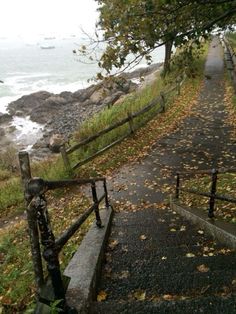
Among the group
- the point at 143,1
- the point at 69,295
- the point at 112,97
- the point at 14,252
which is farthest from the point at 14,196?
the point at 112,97

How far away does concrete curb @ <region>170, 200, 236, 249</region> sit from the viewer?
488 centimetres

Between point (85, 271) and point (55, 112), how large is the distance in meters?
33.2

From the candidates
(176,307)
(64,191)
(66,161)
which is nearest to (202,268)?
(176,307)

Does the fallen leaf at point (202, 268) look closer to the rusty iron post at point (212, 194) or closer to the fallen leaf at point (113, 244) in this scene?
the rusty iron post at point (212, 194)

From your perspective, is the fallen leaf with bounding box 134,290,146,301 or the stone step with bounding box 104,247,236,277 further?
the stone step with bounding box 104,247,236,277

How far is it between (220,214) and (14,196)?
6556 millimetres

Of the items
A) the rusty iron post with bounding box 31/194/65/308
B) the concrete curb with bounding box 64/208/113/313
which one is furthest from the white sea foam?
the rusty iron post with bounding box 31/194/65/308

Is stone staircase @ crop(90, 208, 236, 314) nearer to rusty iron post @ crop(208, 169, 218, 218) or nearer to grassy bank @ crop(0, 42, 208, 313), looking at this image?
rusty iron post @ crop(208, 169, 218, 218)

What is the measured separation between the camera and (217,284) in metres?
3.66

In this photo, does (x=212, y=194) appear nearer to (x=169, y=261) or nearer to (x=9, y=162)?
(x=169, y=261)

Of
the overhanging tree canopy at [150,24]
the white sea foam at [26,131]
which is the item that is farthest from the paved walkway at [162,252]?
the white sea foam at [26,131]

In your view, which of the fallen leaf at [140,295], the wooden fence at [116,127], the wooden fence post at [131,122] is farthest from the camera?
the wooden fence post at [131,122]

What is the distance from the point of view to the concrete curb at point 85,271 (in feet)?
10.5

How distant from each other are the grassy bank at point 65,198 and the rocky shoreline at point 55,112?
744 cm
